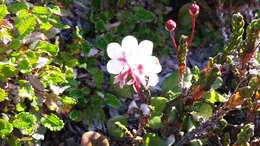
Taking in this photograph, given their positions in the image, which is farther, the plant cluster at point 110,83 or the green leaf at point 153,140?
the green leaf at point 153,140

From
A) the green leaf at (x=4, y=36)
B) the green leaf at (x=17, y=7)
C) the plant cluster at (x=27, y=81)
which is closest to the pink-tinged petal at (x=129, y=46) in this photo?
the plant cluster at (x=27, y=81)

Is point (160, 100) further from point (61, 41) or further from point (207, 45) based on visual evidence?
point (207, 45)

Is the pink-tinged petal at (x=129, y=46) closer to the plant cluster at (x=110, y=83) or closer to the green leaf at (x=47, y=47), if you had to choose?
the plant cluster at (x=110, y=83)

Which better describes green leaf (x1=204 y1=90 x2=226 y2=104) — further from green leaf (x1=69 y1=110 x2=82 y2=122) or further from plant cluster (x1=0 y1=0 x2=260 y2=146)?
green leaf (x1=69 y1=110 x2=82 y2=122)

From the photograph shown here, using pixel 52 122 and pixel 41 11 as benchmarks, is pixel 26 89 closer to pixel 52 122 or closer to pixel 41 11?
pixel 52 122

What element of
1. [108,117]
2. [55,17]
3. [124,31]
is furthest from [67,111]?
[124,31]

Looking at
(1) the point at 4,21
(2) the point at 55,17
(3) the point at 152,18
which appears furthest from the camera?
(3) the point at 152,18
